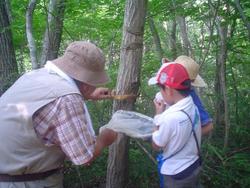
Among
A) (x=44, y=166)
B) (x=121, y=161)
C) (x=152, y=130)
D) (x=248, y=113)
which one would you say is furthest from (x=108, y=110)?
(x=44, y=166)

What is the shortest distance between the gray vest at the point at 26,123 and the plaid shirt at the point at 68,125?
0.13 feet

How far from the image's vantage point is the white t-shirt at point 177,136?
2869 mm

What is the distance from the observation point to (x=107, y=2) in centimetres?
662

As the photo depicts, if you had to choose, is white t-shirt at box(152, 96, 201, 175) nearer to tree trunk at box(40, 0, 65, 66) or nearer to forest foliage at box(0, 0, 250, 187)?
forest foliage at box(0, 0, 250, 187)

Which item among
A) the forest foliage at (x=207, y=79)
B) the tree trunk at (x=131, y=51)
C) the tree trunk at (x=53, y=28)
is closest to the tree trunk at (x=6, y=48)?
the forest foliage at (x=207, y=79)

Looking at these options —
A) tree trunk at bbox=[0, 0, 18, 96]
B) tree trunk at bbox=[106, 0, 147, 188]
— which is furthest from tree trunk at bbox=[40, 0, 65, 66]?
tree trunk at bbox=[106, 0, 147, 188]

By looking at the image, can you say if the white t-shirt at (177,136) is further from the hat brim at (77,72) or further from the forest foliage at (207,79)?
the forest foliage at (207,79)

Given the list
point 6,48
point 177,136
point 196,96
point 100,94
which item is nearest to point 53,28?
point 6,48

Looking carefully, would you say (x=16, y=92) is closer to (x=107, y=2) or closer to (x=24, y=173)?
(x=24, y=173)

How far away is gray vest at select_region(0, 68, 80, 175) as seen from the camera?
222cm

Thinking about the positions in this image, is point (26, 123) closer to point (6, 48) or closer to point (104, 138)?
point (104, 138)

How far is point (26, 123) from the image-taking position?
2236 millimetres

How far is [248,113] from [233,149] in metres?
0.68

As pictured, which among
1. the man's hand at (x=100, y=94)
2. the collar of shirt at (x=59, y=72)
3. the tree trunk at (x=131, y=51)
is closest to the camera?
the collar of shirt at (x=59, y=72)
